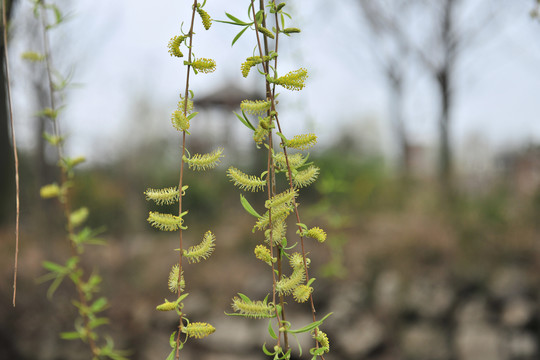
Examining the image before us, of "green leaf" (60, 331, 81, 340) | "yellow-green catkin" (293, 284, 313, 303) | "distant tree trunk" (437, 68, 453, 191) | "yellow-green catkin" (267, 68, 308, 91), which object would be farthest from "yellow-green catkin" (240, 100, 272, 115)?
"distant tree trunk" (437, 68, 453, 191)

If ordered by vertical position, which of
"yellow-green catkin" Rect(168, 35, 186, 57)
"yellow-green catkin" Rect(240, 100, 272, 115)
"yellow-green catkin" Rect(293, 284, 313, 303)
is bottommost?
"yellow-green catkin" Rect(293, 284, 313, 303)

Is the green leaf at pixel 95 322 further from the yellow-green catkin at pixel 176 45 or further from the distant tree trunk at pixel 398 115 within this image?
the distant tree trunk at pixel 398 115

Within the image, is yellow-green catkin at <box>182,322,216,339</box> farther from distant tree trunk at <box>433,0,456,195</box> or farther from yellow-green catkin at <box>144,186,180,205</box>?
distant tree trunk at <box>433,0,456,195</box>

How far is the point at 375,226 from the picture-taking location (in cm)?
486

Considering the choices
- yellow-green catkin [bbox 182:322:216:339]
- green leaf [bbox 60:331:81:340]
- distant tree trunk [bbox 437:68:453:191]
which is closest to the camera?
yellow-green catkin [bbox 182:322:216:339]

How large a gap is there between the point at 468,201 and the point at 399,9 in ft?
12.8

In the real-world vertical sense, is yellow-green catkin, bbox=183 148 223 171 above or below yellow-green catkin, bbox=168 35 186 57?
below

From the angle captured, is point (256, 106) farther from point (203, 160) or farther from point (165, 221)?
point (165, 221)

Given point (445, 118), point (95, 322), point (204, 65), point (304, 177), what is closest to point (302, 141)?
point (304, 177)

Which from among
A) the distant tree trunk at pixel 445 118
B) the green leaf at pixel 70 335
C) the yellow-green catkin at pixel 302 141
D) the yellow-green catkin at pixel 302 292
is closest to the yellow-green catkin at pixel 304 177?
the yellow-green catkin at pixel 302 141

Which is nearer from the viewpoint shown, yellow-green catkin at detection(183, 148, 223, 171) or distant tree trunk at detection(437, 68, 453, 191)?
yellow-green catkin at detection(183, 148, 223, 171)

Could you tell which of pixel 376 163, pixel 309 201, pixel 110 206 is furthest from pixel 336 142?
pixel 110 206

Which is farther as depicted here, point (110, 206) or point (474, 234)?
point (110, 206)

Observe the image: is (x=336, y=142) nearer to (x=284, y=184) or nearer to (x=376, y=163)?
(x=376, y=163)
